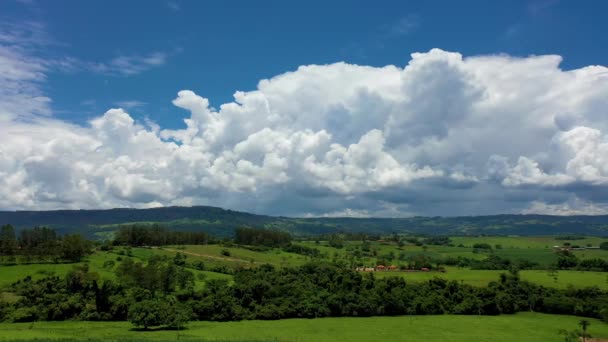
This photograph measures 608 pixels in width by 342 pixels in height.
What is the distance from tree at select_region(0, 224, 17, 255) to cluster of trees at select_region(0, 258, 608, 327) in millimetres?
59225

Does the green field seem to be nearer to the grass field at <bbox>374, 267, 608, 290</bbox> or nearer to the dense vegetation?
the dense vegetation

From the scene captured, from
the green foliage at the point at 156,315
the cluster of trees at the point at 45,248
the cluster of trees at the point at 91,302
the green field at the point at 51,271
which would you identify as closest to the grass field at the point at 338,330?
the green foliage at the point at 156,315

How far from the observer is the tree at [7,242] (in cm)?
18000

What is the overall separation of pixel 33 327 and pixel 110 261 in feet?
225

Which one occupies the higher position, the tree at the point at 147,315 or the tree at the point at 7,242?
the tree at the point at 7,242

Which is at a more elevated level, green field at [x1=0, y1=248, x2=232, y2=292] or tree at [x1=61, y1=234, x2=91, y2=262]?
tree at [x1=61, y1=234, x2=91, y2=262]

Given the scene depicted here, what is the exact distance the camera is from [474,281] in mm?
165750

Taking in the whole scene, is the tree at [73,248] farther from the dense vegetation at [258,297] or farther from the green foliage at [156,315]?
the green foliage at [156,315]

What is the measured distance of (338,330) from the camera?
10425 centimetres

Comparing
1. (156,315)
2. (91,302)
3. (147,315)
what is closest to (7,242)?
(91,302)

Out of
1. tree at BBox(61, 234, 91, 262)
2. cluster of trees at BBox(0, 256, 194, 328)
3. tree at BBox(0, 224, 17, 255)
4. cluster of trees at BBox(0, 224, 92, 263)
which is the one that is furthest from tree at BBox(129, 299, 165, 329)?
tree at BBox(0, 224, 17, 255)

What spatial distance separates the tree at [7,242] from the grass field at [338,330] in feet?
286

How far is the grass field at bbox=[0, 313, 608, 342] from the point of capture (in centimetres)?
9306

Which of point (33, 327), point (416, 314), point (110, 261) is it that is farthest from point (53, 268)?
point (416, 314)
